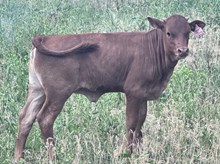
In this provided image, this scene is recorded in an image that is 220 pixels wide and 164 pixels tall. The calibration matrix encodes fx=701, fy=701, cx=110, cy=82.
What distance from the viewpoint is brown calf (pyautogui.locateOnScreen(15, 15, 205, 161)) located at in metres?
7.89

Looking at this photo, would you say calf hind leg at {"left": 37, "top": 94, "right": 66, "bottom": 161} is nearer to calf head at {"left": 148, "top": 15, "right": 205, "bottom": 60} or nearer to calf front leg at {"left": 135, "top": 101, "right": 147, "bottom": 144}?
calf front leg at {"left": 135, "top": 101, "right": 147, "bottom": 144}

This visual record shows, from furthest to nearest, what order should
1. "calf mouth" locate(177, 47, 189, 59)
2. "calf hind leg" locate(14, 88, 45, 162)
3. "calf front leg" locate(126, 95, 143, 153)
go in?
"calf hind leg" locate(14, 88, 45, 162) → "calf front leg" locate(126, 95, 143, 153) → "calf mouth" locate(177, 47, 189, 59)

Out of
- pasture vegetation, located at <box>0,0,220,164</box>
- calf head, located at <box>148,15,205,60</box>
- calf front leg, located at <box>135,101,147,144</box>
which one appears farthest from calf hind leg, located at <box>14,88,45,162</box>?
calf head, located at <box>148,15,205,60</box>

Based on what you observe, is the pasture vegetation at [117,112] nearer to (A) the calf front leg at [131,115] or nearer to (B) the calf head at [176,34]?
(A) the calf front leg at [131,115]

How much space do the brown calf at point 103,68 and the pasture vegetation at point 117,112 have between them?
0.23 meters

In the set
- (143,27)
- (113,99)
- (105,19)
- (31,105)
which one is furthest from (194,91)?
(105,19)

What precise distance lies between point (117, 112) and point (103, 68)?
34.0 inches

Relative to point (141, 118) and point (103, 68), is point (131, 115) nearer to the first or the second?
point (141, 118)

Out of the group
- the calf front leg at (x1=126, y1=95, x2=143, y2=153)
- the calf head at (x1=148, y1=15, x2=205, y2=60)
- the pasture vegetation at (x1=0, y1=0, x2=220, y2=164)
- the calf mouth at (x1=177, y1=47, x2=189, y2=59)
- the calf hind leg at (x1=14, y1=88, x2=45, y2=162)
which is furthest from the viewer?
the calf hind leg at (x1=14, y1=88, x2=45, y2=162)

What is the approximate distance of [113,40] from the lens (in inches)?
324

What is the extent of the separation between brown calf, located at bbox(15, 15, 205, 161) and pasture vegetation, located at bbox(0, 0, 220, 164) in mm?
233

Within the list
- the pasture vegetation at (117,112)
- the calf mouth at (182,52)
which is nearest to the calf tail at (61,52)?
the pasture vegetation at (117,112)

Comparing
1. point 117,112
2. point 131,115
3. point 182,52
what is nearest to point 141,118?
point 131,115

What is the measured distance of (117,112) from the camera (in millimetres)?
8750
